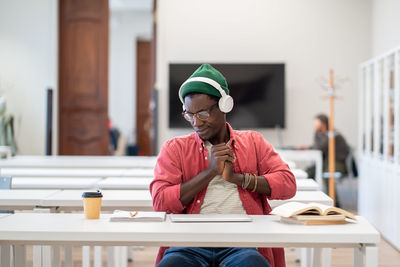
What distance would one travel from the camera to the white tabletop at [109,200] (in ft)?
7.60

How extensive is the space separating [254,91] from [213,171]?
15.8ft

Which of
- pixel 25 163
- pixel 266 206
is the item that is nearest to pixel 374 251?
pixel 266 206

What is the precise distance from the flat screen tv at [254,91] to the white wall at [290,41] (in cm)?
15

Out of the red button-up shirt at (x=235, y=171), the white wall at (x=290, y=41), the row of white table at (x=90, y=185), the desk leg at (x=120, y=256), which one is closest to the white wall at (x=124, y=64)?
the white wall at (x=290, y=41)

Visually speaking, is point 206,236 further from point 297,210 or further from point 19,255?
point 19,255

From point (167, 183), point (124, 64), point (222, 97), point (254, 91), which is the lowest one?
point (167, 183)

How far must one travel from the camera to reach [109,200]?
2400mm

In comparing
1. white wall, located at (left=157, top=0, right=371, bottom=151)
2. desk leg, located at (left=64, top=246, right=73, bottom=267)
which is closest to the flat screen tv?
white wall, located at (left=157, top=0, right=371, bottom=151)

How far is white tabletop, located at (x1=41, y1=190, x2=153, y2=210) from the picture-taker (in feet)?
7.60

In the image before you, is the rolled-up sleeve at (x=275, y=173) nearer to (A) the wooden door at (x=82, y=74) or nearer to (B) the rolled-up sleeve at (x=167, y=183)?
(B) the rolled-up sleeve at (x=167, y=183)

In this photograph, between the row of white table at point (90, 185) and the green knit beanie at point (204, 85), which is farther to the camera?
the row of white table at point (90, 185)

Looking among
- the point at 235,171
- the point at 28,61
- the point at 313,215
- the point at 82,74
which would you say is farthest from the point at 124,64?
the point at 313,215

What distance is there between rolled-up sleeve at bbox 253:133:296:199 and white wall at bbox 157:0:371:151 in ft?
15.2

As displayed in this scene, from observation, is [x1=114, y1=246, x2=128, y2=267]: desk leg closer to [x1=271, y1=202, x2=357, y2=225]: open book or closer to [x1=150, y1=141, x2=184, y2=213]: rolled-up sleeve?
[x1=150, y1=141, x2=184, y2=213]: rolled-up sleeve
